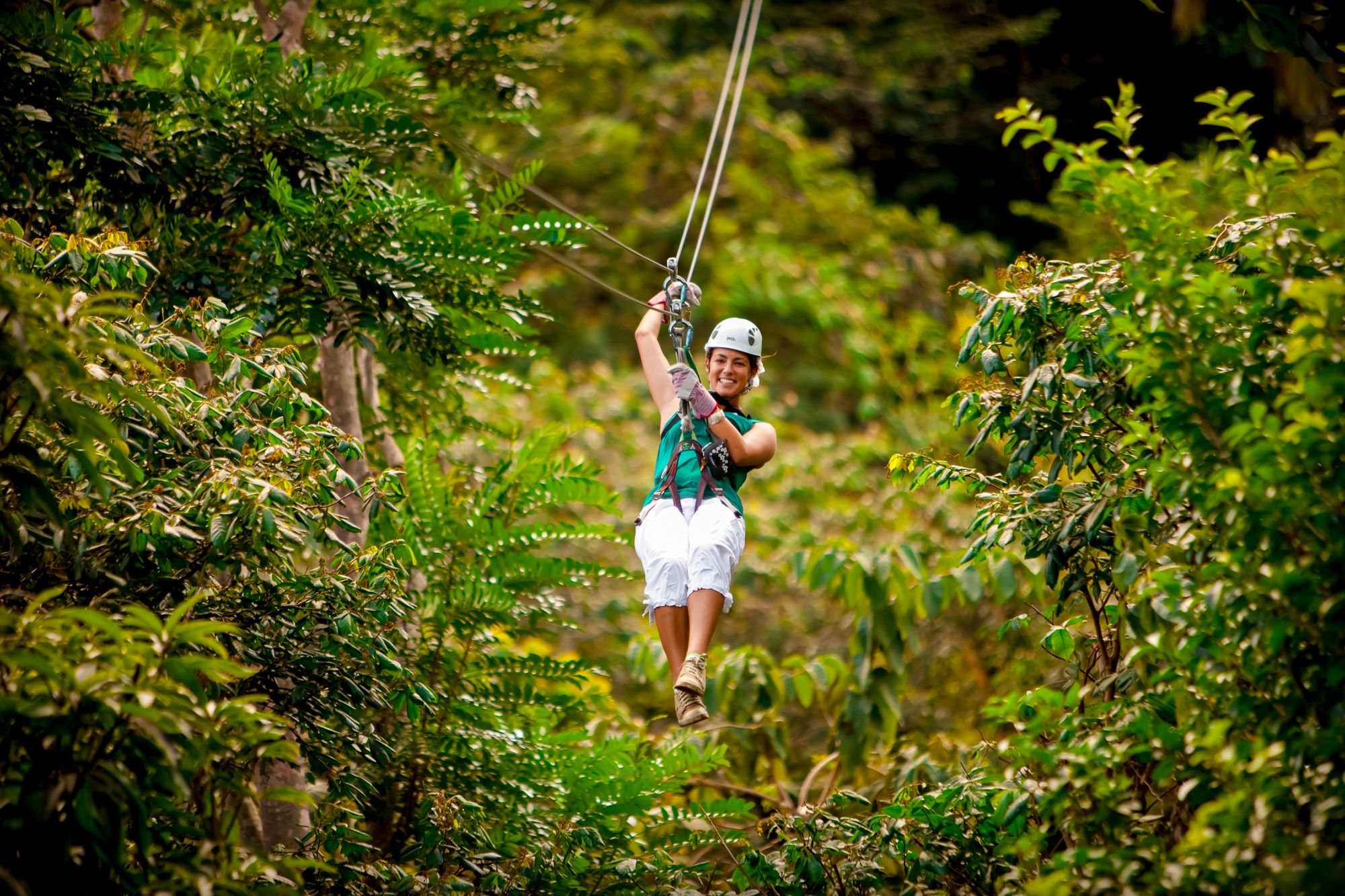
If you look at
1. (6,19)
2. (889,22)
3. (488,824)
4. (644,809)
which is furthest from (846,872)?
(889,22)

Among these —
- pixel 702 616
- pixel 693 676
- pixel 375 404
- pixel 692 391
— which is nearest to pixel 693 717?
pixel 693 676

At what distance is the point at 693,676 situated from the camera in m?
4.91

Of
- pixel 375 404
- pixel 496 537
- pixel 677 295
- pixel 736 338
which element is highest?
pixel 677 295

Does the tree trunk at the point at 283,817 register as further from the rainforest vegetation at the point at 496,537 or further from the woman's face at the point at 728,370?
the woman's face at the point at 728,370

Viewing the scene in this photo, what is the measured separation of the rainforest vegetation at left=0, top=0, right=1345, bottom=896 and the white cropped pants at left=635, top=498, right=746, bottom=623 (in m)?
0.82

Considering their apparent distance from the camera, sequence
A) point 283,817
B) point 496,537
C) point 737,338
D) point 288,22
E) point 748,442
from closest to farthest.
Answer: point 748,442
point 737,338
point 283,817
point 496,537
point 288,22

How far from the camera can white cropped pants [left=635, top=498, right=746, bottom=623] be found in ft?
16.6

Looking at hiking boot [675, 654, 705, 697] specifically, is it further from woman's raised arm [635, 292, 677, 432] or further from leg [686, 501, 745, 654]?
woman's raised arm [635, 292, 677, 432]

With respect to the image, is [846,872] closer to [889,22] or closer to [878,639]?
[878,639]

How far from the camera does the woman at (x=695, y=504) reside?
5023mm

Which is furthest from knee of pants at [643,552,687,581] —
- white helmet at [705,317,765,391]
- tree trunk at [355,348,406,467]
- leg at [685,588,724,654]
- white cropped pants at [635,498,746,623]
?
tree trunk at [355,348,406,467]

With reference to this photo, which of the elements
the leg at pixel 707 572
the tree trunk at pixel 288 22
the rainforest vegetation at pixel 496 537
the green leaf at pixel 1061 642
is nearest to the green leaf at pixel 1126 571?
the rainforest vegetation at pixel 496 537

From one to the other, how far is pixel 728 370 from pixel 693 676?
139cm

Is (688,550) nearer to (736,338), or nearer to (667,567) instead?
(667,567)
